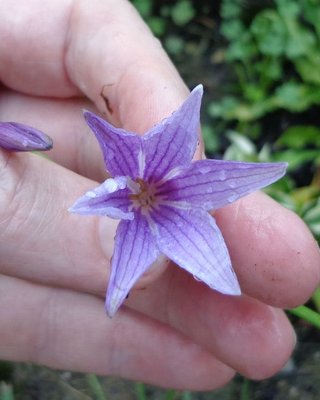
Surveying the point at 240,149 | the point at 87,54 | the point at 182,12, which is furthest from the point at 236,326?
the point at 182,12

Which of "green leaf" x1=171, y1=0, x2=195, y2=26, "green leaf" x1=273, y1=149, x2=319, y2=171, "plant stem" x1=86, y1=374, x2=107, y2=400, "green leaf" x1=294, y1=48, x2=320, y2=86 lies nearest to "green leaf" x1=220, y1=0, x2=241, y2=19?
"green leaf" x1=171, y1=0, x2=195, y2=26

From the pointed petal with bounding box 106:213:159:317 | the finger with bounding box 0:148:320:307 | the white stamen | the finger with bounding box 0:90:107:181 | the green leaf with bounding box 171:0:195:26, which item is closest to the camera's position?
the pointed petal with bounding box 106:213:159:317

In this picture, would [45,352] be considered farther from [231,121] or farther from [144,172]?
[231,121]

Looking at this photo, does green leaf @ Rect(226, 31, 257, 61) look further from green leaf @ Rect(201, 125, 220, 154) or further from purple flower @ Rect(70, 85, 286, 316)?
purple flower @ Rect(70, 85, 286, 316)

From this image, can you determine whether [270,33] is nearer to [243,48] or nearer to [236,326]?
[243,48]

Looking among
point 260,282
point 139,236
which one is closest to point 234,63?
point 260,282

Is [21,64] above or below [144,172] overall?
below
